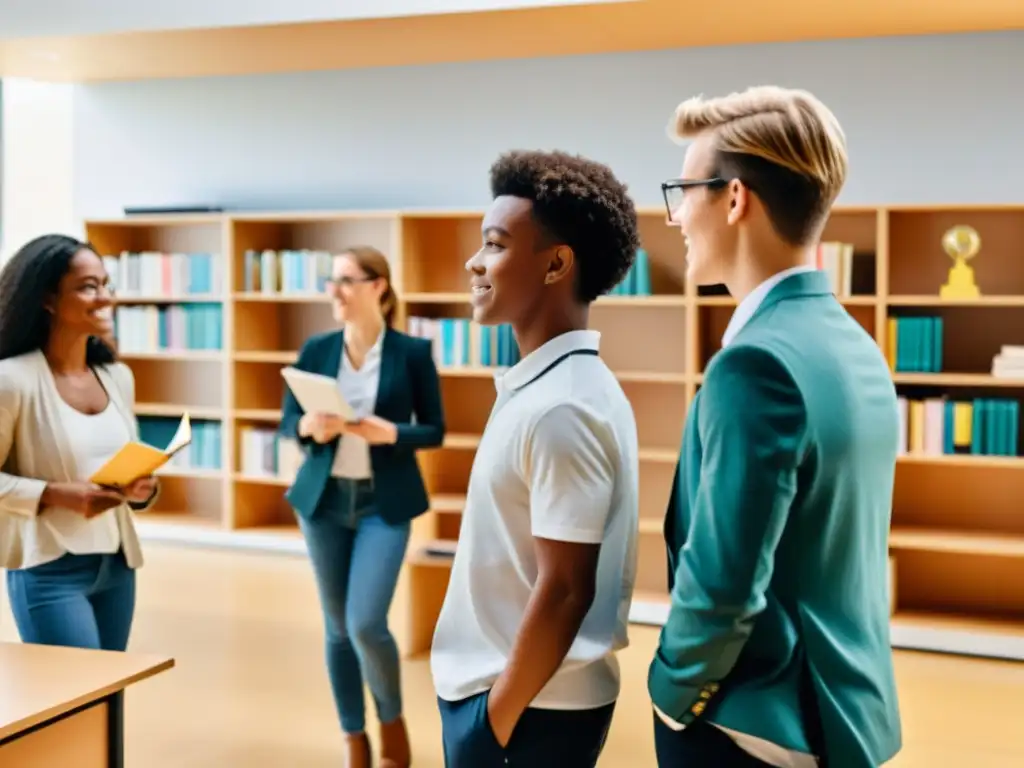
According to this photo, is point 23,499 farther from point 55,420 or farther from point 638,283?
point 638,283

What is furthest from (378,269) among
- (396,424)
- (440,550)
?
(440,550)

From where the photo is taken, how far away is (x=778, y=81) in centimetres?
605

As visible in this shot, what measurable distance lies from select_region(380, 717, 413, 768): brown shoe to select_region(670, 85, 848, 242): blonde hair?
2420mm

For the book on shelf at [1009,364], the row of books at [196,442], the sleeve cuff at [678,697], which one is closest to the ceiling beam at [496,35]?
the book on shelf at [1009,364]

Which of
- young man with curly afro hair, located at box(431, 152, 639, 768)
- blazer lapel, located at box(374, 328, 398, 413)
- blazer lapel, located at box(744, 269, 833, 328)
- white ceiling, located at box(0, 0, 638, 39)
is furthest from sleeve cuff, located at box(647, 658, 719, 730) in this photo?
white ceiling, located at box(0, 0, 638, 39)

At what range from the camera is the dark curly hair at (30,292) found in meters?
2.91

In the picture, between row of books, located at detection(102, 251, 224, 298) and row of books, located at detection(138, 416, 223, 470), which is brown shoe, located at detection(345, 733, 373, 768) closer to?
row of books, located at detection(138, 416, 223, 470)

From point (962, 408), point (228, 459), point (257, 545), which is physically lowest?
point (257, 545)

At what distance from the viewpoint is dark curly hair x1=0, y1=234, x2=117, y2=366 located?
2.91 meters

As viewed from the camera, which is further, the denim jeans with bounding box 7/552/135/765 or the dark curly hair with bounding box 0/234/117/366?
the dark curly hair with bounding box 0/234/117/366

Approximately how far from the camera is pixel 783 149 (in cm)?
144

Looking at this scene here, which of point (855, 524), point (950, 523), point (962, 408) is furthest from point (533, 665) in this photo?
point (950, 523)

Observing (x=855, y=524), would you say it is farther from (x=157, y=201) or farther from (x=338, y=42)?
(x=157, y=201)

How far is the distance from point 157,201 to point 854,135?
14.1 ft
